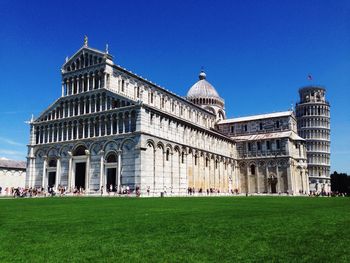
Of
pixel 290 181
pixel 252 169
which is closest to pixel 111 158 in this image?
pixel 252 169

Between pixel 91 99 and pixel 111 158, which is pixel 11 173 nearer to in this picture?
pixel 91 99

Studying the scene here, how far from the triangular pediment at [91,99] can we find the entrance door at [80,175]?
29.8 feet

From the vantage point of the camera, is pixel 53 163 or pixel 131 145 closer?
pixel 131 145

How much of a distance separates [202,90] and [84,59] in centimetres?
3600

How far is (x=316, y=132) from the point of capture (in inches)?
3622

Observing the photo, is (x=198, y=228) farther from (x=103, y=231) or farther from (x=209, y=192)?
(x=209, y=192)

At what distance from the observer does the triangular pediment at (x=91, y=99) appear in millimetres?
43684

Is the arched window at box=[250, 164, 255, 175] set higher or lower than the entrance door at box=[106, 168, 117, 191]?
higher

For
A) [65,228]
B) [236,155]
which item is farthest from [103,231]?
[236,155]

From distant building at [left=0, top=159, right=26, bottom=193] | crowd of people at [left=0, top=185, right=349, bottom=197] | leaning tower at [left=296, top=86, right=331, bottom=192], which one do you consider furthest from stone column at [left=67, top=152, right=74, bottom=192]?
leaning tower at [left=296, top=86, right=331, bottom=192]

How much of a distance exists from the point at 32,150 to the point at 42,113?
567cm

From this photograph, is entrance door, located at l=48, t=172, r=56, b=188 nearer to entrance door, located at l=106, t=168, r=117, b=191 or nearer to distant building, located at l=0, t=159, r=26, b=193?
entrance door, located at l=106, t=168, r=117, b=191

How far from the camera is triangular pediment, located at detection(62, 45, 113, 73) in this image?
47003 millimetres

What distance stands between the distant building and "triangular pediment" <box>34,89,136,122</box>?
16.4m
